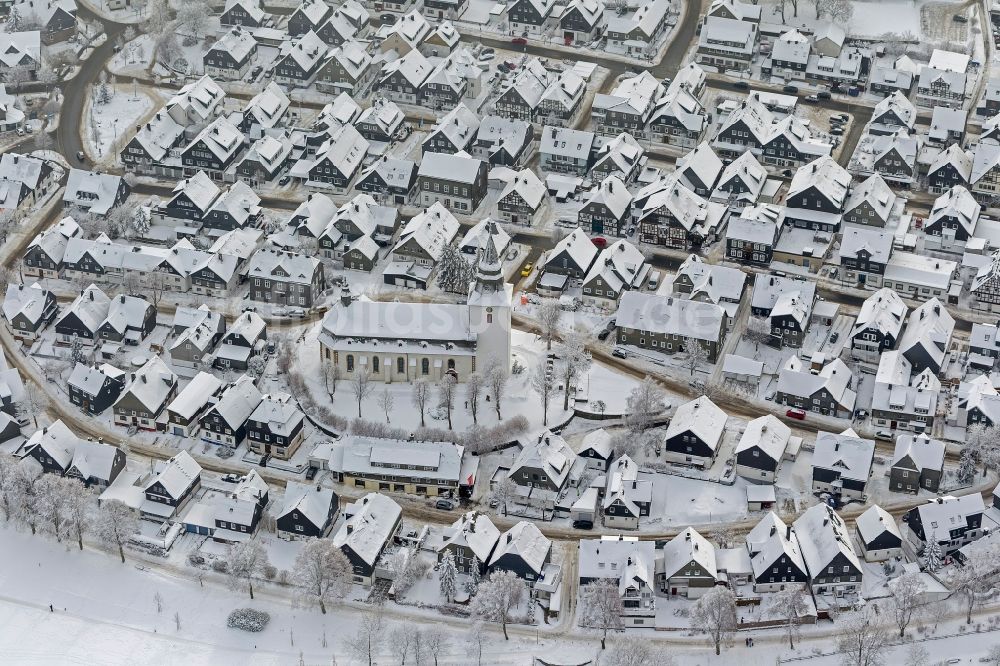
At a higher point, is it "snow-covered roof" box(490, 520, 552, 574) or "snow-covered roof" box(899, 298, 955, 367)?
"snow-covered roof" box(899, 298, 955, 367)

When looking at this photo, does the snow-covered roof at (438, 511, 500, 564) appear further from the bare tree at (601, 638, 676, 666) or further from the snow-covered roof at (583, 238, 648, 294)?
the snow-covered roof at (583, 238, 648, 294)

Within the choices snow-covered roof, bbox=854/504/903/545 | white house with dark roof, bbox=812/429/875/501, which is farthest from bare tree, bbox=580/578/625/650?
white house with dark roof, bbox=812/429/875/501

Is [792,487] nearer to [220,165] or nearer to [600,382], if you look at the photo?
[600,382]

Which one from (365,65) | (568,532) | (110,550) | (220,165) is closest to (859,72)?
(365,65)

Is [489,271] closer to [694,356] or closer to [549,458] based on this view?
[549,458]

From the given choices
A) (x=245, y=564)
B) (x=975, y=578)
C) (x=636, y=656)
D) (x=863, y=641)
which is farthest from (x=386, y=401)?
(x=975, y=578)

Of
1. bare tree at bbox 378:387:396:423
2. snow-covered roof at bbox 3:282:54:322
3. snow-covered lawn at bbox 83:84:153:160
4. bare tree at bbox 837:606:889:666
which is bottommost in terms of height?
bare tree at bbox 837:606:889:666

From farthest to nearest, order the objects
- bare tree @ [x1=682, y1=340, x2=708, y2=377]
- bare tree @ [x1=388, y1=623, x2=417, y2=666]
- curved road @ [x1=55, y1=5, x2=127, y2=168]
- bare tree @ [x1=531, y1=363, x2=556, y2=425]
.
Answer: curved road @ [x1=55, y1=5, x2=127, y2=168] < bare tree @ [x1=682, y1=340, x2=708, y2=377] < bare tree @ [x1=531, y1=363, x2=556, y2=425] < bare tree @ [x1=388, y1=623, x2=417, y2=666]

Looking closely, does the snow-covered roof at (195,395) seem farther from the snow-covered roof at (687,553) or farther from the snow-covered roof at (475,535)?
the snow-covered roof at (687,553)
